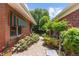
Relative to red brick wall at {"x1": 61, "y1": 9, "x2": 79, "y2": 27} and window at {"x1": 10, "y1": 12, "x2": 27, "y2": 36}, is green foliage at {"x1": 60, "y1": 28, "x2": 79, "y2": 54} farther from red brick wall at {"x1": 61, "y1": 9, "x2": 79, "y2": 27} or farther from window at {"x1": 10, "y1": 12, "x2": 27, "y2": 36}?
red brick wall at {"x1": 61, "y1": 9, "x2": 79, "y2": 27}

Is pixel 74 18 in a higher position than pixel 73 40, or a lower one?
higher

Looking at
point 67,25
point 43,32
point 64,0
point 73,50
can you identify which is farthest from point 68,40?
point 43,32

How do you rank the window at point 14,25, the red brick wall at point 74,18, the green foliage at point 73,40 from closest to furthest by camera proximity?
the green foliage at point 73,40 < the window at point 14,25 < the red brick wall at point 74,18

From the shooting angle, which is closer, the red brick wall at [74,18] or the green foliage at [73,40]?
the green foliage at [73,40]

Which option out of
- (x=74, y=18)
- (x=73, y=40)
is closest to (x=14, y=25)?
(x=74, y=18)

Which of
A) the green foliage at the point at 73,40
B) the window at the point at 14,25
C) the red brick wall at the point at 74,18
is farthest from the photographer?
the red brick wall at the point at 74,18

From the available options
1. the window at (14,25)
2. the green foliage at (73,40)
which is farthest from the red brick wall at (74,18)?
the green foliage at (73,40)

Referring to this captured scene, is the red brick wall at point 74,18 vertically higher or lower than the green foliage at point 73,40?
higher

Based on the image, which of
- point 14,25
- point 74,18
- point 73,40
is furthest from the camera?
point 74,18

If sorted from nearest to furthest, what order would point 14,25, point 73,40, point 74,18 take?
point 73,40, point 14,25, point 74,18

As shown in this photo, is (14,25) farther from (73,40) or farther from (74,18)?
(73,40)

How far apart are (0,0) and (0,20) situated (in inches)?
37.0

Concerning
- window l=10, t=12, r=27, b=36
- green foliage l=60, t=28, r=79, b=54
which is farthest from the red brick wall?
green foliage l=60, t=28, r=79, b=54

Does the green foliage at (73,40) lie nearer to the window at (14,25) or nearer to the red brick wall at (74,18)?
the window at (14,25)
